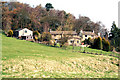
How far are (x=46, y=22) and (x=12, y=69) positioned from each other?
59.5 m

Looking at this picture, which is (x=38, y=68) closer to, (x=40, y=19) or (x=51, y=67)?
(x=51, y=67)

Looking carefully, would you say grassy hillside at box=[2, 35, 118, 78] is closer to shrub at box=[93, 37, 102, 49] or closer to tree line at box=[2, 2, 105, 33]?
shrub at box=[93, 37, 102, 49]

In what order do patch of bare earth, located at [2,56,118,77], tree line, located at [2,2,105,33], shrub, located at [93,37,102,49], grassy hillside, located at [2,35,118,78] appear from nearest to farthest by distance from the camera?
grassy hillside, located at [2,35,118,78] < patch of bare earth, located at [2,56,118,77] < shrub, located at [93,37,102,49] < tree line, located at [2,2,105,33]

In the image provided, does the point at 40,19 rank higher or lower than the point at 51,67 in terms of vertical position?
higher

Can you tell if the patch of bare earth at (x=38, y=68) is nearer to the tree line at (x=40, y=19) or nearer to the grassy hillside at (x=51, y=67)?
the grassy hillside at (x=51, y=67)

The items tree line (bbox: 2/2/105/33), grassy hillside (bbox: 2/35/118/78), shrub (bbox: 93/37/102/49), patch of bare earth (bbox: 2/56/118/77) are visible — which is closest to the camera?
grassy hillside (bbox: 2/35/118/78)

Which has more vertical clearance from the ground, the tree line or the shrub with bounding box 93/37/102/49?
the tree line

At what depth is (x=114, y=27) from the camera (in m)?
62.3


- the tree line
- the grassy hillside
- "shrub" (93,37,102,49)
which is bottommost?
the grassy hillside

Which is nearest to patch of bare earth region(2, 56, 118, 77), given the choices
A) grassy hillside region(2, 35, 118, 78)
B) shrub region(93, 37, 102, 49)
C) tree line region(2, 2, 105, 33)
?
grassy hillside region(2, 35, 118, 78)

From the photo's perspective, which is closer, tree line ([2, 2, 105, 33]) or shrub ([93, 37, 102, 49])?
shrub ([93, 37, 102, 49])

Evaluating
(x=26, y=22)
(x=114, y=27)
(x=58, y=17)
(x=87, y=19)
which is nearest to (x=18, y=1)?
(x=26, y=22)

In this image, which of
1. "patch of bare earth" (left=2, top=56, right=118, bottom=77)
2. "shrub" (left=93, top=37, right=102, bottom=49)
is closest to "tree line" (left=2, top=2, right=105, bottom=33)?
"shrub" (left=93, top=37, right=102, bottom=49)

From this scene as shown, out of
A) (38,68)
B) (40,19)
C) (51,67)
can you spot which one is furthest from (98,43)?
(38,68)
